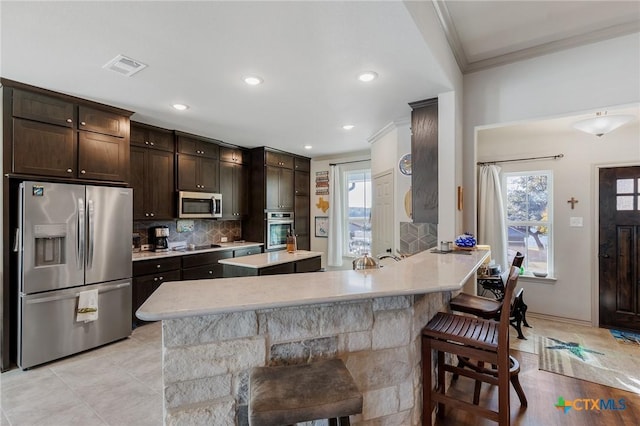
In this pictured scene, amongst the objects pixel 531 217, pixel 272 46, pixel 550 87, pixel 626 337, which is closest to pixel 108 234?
pixel 272 46

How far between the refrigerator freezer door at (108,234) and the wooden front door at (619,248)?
5.64m

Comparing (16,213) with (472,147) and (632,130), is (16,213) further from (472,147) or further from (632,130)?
(632,130)

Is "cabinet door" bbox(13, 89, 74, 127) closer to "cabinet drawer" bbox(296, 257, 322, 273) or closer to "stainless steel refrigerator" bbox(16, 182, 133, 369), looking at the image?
"stainless steel refrigerator" bbox(16, 182, 133, 369)

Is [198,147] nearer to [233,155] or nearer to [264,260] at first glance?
[233,155]

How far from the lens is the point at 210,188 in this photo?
4.73 m

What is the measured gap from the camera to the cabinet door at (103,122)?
9.96 feet

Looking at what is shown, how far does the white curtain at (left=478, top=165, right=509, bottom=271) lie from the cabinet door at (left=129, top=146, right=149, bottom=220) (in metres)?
4.61

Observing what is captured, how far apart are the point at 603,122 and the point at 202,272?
195 inches

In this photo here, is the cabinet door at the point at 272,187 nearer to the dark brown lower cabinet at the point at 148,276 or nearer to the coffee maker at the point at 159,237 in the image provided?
the coffee maker at the point at 159,237

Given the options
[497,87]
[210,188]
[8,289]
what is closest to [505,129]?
[497,87]

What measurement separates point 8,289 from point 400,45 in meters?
3.77

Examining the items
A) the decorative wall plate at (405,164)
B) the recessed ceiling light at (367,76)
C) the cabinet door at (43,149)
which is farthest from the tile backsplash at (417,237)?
the cabinet door at (43,149)

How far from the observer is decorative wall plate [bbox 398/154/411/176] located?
3632mm

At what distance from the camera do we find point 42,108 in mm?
2768
